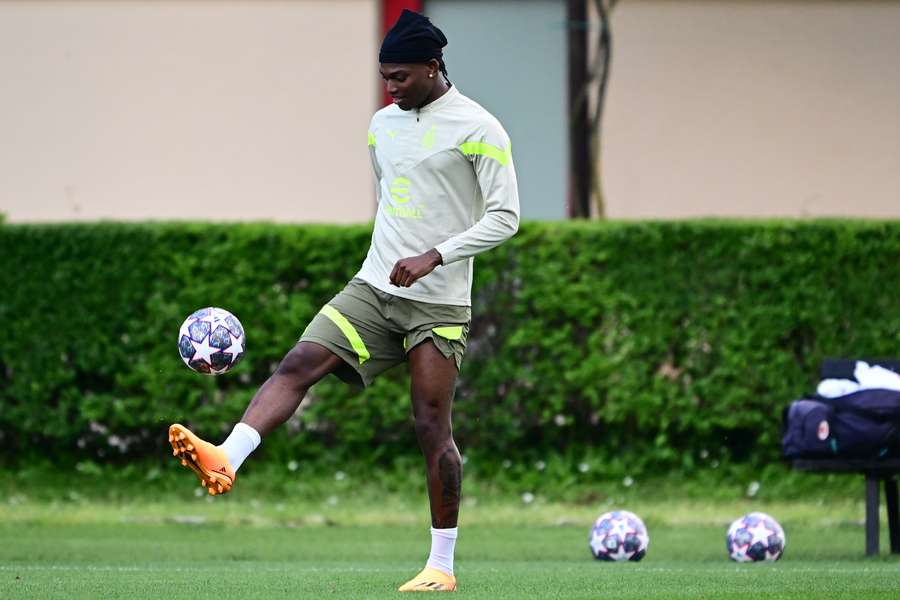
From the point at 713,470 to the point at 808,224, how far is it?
A: 2.11 meters

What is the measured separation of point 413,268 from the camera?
686cm

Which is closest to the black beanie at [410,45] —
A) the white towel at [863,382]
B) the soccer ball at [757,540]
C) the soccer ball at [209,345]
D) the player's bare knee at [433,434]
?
the soccer ball at [209,345]

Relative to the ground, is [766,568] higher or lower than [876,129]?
lower

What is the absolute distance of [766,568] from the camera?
28.5 feet

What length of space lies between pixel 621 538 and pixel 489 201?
119 inches

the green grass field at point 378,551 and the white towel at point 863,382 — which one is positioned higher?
the white towel at point 863,382

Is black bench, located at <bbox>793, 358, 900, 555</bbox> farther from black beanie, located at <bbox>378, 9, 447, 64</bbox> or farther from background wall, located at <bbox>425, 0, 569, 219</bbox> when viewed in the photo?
background wall, located at <bbox>425, 0, 569, 219</bbox>

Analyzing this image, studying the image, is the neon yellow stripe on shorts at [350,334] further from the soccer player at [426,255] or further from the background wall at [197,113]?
the background wall at [197,113]

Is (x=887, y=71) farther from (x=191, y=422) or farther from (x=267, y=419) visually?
(x=267, y=419)

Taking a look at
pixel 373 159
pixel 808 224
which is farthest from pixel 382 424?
→ pixel 373 159

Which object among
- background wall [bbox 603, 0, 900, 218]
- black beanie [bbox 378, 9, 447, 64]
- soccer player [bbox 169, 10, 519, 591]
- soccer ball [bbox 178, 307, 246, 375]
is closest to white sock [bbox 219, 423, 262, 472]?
soccer player [bbox 169, 10, 519, 591]

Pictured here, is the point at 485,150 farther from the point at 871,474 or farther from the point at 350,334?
the point at 871,474

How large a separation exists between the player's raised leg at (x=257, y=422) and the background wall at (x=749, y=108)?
8568 millimetres

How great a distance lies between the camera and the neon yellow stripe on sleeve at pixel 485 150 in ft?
23.2
